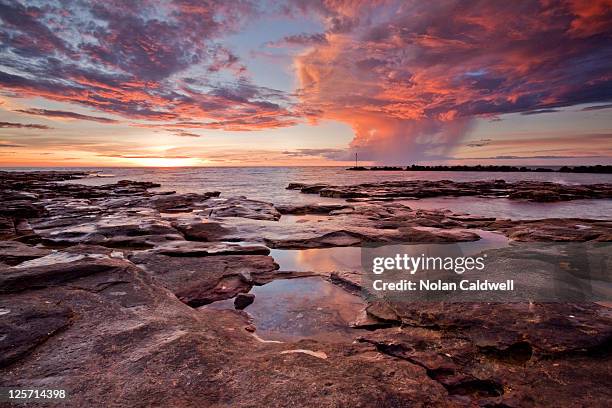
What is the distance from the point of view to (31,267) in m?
6.29

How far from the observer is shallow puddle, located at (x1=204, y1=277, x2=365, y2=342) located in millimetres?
5051

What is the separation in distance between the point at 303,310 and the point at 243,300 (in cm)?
116

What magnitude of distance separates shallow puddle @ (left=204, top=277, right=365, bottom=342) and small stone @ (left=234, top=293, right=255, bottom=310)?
0.30 feet

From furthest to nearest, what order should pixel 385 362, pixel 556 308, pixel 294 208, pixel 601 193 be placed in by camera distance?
1. pixel 601 193
2. pixel 294 208
3. pixel 556 308
4. pixel 385 362

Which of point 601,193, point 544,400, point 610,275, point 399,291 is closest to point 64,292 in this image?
point 399,291

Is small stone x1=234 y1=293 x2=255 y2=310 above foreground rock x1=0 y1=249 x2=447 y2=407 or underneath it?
underneath

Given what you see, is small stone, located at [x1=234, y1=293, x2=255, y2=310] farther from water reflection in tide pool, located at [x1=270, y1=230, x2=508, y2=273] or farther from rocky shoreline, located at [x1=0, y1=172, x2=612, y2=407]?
water reflection in tide pool, located at [x1=270, y1=230, x2=508, y2=273]

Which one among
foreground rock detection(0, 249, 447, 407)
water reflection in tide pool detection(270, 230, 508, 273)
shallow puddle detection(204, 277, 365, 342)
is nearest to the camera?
foreground rock detection(0, 249, 447, 407)

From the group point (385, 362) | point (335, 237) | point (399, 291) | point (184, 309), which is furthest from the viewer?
point (335, 237)

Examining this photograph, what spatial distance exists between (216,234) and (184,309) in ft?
22.1

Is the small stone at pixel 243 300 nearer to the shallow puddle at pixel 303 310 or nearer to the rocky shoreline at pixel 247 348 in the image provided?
the shallow puddle at pixel 303 310

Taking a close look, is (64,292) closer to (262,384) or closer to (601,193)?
(262,384)

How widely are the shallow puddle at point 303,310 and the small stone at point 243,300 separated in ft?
0.30

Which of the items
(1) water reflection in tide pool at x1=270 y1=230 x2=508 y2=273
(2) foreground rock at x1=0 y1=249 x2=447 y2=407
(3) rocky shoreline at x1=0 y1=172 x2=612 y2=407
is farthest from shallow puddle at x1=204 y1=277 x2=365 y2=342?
(1) water reflection in tide pool at x1=270 y1=230 x2=508 y2=273
